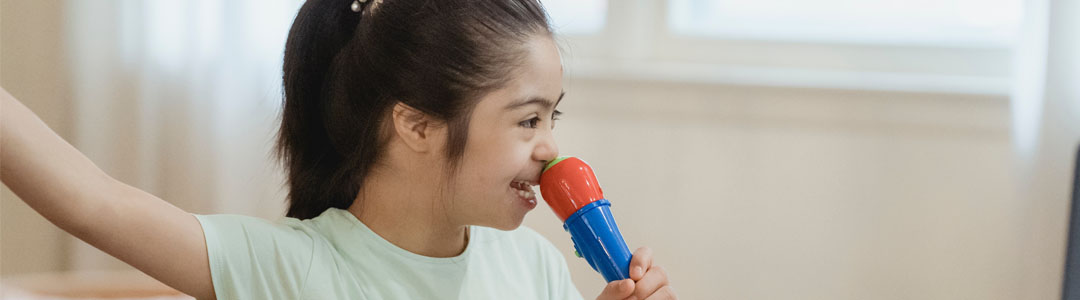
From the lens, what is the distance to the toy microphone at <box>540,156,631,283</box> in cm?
81

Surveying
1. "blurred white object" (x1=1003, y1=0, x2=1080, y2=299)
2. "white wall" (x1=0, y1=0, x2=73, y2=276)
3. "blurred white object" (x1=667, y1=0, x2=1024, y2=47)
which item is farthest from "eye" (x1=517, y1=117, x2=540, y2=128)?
"white wall" (x1=0, y1=0, x2=73, y2=276)

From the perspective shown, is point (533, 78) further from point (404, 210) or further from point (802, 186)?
point (802, 186)

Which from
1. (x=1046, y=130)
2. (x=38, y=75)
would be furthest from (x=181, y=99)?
(x=1046, y=130)

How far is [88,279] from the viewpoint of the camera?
177cm

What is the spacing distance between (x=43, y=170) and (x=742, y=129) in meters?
1.32

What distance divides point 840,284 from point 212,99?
127 cm

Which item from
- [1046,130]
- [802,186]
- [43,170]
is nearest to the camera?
[43,170]

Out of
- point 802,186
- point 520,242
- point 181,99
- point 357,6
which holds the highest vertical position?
point 357,6

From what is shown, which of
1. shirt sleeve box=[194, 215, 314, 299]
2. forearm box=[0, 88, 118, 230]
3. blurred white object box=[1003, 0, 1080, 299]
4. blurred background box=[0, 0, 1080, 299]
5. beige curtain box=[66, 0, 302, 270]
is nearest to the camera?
forearm box=[0, 88, 118, 230]

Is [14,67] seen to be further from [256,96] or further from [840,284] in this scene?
[840,284]

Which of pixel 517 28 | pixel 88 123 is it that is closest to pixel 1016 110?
pixel 517 28

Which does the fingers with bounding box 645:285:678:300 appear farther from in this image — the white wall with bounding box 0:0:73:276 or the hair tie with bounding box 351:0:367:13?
the white wall with bounding box 0:0:73:276

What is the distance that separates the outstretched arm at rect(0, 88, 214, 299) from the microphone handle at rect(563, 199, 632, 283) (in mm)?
320

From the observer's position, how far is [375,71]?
81 cm
